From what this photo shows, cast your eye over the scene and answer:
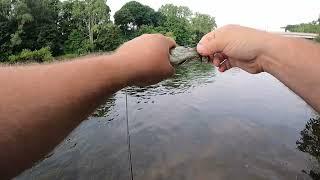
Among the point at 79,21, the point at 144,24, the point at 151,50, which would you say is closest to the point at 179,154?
the point at 151,50

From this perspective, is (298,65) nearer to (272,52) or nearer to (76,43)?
(272,52)

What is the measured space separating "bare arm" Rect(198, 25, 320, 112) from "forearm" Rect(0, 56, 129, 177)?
61.6 inches

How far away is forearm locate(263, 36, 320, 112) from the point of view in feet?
9.20

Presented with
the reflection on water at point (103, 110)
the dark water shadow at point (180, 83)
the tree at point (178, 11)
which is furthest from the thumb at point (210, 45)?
the tree at point (178, 11)

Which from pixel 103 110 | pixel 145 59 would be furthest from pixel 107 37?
pixel 145 59

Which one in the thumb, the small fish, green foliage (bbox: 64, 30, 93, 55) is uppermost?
the thumb

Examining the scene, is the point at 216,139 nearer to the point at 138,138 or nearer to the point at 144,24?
the point at 138,138

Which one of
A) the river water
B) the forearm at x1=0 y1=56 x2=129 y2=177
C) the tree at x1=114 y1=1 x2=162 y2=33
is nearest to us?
the forearm at x1=0 y1=56 x2=129 y2=177

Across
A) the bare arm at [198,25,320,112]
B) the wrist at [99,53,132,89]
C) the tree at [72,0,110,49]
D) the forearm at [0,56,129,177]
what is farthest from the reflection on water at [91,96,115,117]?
the tree at [72,0,110,49]

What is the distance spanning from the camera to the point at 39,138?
1867mm

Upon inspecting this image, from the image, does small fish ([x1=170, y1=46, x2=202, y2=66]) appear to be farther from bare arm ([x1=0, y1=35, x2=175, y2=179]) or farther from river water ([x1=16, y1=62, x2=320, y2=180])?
river water ([x1=16, y1=62, x2=320, y2=180])

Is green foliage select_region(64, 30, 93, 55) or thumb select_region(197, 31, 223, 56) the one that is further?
green foliage select_region(64, 30, 93, 55)

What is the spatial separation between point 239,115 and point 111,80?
19.1 metres

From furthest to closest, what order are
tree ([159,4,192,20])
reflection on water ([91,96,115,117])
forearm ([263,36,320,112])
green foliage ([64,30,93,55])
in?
tree ([159,4,192,20])
green foliage ([64,30,93,55])
reflection on water ([91,96,115,117])
forearm ([263,36,320,112])
